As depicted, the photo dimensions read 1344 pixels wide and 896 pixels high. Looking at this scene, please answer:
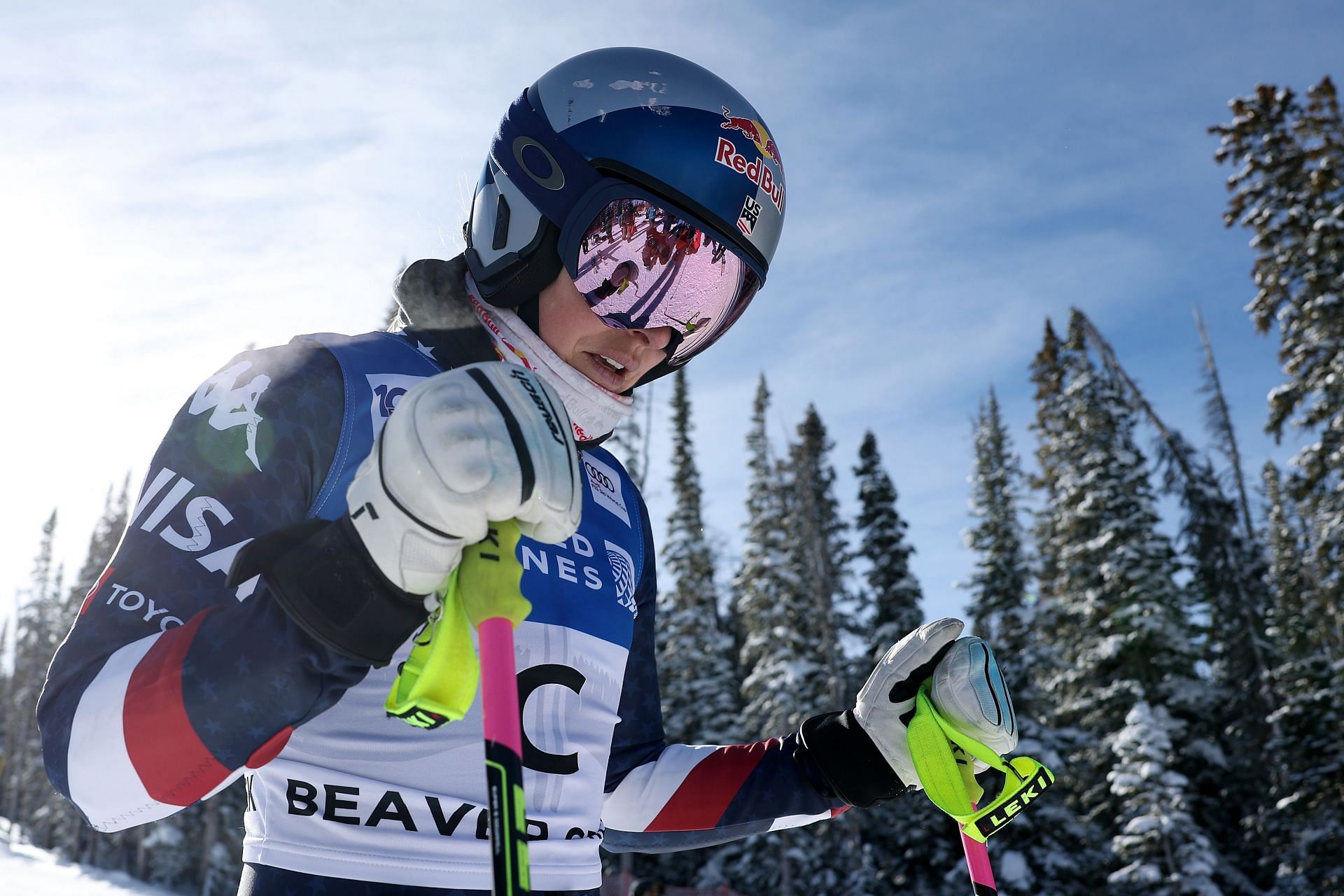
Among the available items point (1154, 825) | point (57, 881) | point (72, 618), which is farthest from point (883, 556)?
point (72, 618)

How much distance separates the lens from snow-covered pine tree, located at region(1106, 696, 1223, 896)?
73.1ft

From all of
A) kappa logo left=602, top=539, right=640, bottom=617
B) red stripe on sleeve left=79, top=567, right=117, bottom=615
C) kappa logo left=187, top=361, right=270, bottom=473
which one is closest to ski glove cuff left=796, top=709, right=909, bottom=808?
kappa logo left=602, top=539, right=640, bottom=617

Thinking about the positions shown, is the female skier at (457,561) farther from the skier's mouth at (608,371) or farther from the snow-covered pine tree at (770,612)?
the snow-covered pine tree at (770,612)

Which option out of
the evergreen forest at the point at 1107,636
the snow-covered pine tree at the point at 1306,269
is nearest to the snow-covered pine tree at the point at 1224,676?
the evergreen forest at the point at 1107,636

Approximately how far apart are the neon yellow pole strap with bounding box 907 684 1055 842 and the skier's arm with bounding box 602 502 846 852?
0.46 m

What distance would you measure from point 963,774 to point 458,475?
1826 mm

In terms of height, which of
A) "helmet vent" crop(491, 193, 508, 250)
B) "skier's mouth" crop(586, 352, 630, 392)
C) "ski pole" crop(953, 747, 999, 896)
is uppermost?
"helmet vent" crop(491, 193, 508, 250)

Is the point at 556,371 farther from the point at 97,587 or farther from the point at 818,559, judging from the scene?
the point at 818,559

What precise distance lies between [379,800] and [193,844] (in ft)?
136

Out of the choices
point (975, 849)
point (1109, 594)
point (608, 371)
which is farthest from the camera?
point (1109, 594)

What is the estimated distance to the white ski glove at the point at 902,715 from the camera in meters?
2.42

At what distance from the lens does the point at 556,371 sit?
252cm

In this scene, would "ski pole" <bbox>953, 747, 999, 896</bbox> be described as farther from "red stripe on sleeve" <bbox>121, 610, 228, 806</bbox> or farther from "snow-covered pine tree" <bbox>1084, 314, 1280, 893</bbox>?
"snow-covered pine tree" <bbox>1084, 314, 1280, 893</bbox>

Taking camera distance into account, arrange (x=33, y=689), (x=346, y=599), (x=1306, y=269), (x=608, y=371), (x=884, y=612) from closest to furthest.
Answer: (x=346, y=599) < (x=608, y=371) < (x=1306, y=269) < (x=884, y=612) < (x=33, y=689)
